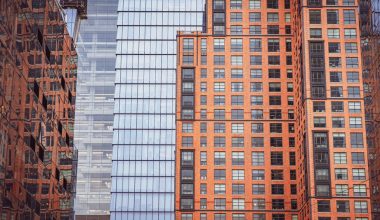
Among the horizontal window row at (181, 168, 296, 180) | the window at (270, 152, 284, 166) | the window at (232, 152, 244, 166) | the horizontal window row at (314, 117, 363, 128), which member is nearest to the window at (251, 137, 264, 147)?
the window at (270, 152, 284, 166)

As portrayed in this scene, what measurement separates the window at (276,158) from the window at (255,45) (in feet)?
69.7

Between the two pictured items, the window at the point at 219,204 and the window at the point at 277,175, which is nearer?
the window at the point at 219,204

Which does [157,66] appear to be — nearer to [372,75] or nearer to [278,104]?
[278,104]

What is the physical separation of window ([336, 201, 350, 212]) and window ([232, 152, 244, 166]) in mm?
22120

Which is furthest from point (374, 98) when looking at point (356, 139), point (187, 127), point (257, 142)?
point (187, 127)

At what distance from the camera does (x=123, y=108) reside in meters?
163

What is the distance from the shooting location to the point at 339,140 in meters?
134

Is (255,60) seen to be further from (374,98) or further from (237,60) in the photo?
(374,98)

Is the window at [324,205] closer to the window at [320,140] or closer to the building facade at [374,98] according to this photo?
the window at [320,140]

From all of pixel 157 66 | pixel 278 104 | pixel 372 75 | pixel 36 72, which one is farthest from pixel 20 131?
pixel 157 66

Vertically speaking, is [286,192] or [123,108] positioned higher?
[123,108]

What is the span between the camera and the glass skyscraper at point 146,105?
157500 millimetres

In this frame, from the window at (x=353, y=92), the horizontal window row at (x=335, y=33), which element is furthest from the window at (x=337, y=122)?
the horizontal window row at (x=335, y=33)

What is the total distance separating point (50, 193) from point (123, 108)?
8773cm
